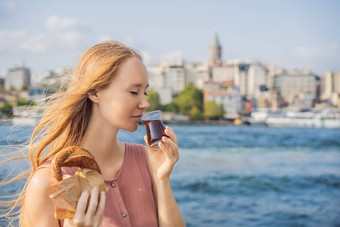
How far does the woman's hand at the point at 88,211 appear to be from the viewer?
94cm

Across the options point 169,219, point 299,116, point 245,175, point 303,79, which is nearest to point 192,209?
point 245,175

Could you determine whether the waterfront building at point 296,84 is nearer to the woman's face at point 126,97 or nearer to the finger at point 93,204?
the woman's face at point 126,97

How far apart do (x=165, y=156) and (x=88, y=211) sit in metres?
0.49

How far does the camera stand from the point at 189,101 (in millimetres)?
59188

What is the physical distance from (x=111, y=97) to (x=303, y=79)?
81.4m

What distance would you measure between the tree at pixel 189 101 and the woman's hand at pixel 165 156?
56.3 metres

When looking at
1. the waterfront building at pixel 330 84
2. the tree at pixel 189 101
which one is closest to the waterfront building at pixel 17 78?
the tree at pixel 189 101

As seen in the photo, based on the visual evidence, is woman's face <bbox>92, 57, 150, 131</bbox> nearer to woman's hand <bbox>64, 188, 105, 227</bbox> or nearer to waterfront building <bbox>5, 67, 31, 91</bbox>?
woman's hand <bbox>64, 188, 105, 227</bbox>

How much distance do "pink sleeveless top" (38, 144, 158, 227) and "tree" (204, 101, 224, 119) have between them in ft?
184

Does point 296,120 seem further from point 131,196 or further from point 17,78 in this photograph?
point 131,196

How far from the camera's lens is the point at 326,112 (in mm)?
61500

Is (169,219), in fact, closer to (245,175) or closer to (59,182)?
(59,182)

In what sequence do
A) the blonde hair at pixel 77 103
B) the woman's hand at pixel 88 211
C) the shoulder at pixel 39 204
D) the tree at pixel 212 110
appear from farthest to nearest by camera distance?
the tree at pixel 212 110 < the blonde hair at pixel 77 103 < the shoulder at pixel 39 204 < the woman's hand at pixel 88 211

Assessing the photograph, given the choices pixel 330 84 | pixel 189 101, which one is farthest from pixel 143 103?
pixel 330 84
